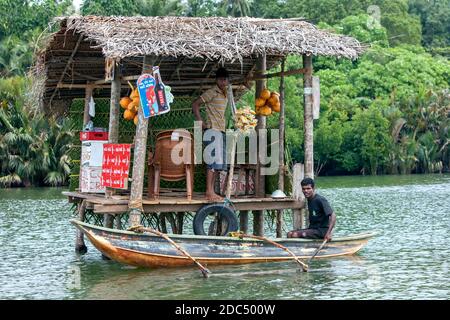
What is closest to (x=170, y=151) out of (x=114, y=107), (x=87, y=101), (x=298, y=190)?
(x=114, y=107)

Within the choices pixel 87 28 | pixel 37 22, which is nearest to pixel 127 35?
pixel 87 28

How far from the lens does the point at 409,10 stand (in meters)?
62.0

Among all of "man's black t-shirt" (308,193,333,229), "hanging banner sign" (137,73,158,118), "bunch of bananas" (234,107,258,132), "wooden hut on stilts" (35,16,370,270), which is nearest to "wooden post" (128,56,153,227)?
"wooden hut on stilts" (35,16,370,270)

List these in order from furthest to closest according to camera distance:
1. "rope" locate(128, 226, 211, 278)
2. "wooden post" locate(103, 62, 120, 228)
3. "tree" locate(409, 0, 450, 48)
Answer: "tree" locate(409, 0, 450, 48)
"wooden post" locate(103, 62, 120, 228)
"rope" locate(128, 226, 211, 278)

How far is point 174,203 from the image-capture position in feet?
44.2

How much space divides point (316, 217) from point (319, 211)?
4.4 inches

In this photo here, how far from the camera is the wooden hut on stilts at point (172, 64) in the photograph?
43.0ft

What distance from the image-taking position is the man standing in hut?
1389 cm

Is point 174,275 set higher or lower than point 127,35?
lower

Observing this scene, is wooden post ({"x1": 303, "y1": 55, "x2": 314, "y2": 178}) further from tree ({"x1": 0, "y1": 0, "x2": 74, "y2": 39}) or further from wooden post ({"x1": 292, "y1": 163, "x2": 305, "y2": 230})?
tree ({"x1": 0, "y1": 0, "x2": 74, "y2": 39})

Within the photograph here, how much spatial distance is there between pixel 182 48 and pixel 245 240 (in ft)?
8.89
